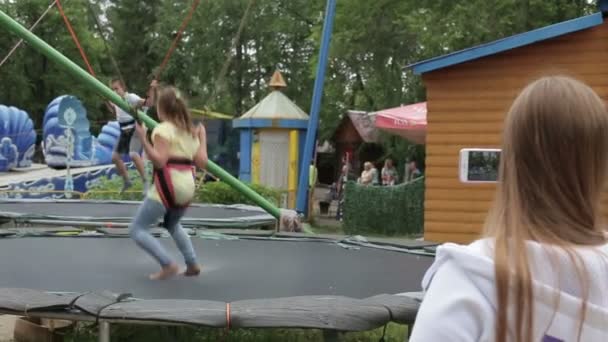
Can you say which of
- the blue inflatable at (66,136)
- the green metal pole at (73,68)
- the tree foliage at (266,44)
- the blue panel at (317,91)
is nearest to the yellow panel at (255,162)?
the tree foliage at (266,44)

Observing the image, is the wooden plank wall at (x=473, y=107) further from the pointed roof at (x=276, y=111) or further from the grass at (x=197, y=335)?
the pointed roof at (x=276, y=111)

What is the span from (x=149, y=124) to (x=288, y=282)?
1690mm

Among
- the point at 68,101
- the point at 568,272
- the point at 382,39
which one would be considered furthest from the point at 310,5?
the point at 568,272

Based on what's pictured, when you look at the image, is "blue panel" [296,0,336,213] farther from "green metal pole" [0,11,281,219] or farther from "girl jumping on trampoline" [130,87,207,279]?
"girl jumping on trampoline" [130,87,207,279]

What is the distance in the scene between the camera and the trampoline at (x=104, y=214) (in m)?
5.72

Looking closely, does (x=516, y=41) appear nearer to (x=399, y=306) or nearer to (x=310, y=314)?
(x=399, y=306)

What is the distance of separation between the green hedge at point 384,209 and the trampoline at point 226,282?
13.9 feet

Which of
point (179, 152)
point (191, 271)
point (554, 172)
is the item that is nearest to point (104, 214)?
point (191, 271)

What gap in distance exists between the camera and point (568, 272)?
0.74 meters

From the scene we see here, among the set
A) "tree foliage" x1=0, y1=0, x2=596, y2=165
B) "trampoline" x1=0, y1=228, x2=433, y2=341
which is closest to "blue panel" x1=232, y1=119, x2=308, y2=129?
"tree foliage" x1=0, y1=0, x2=596, y2=165

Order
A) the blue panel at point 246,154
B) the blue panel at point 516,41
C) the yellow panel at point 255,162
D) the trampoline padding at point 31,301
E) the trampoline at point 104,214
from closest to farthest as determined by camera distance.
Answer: the trampoline padding at point 31,301, the blue panel at point 516,41, the trampoline at point 104,214, the yellow panel at point 255,162, the blue panel at point 246,154

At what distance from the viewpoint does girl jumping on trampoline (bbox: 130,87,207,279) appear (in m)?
3.00

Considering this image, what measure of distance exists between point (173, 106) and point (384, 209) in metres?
6.26

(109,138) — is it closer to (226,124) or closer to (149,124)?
(226,124)
